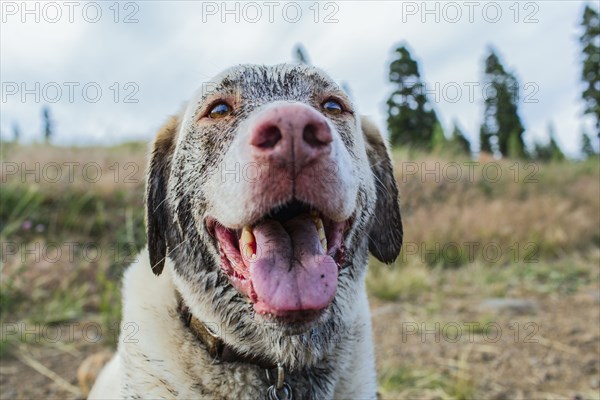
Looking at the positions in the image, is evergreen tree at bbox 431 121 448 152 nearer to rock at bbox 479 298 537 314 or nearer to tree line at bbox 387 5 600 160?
tree line at bbox 387 5 600 160

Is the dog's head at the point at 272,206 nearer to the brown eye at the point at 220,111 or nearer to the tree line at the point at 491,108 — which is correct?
the brown eye at the point at 220,111

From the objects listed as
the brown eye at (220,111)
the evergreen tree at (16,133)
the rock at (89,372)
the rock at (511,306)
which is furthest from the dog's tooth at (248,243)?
the evergreen tree at (16,133)

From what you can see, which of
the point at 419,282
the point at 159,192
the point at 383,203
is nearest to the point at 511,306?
the point at 419,282

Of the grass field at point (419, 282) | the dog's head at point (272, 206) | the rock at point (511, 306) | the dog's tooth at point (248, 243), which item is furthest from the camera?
the rock at point (511, 306)

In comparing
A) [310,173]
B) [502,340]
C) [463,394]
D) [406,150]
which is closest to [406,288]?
[502,340]

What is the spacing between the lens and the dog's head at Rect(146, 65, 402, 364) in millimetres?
1622

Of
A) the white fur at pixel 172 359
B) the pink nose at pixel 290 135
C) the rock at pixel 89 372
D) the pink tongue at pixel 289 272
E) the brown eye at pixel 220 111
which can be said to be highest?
the brown eye at pixel 220 111

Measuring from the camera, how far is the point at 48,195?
6.95 metres

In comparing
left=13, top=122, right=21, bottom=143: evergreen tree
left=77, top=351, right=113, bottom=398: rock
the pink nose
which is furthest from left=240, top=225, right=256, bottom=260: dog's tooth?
left=13, top=122, right=21, bottom=143: evergreen tree

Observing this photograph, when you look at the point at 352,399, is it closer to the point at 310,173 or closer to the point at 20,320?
the point at 310,173

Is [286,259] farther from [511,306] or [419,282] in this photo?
[419,282]

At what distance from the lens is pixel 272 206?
166 centimetres

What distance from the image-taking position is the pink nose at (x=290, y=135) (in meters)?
1.52

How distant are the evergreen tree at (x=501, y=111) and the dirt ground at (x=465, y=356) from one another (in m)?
22.2
